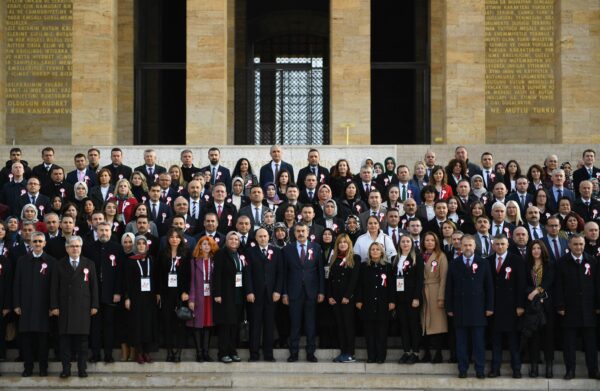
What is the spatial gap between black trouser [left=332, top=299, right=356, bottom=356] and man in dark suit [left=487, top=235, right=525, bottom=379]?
6.59ft

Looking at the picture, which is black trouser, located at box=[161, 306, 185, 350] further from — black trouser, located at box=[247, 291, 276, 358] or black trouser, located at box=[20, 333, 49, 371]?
black trouser, located at box=[20, 333, 49, 371]

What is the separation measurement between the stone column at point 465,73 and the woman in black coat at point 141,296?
38.0 feet

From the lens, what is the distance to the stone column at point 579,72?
87.2 ft

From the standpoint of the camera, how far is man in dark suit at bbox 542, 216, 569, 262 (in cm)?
1644

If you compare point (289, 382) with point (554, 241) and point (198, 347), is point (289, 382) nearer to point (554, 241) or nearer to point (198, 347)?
point (198, 347)

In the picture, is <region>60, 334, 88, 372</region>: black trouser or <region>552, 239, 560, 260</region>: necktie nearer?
<region>60, 334, 88, 372</region>: black trouser

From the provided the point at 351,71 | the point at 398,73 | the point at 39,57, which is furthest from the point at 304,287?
the point at 398,73

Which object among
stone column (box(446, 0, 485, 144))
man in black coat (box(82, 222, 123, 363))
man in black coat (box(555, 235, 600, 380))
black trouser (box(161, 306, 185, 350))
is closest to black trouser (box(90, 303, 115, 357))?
man in black coat (box(82, 222, 123, 363))

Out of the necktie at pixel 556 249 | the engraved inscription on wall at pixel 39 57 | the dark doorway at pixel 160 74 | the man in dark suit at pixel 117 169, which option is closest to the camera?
the necktie at pixel 556 249

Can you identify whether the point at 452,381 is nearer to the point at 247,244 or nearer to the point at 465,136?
the point at 247,244

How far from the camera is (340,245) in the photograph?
16.4 m

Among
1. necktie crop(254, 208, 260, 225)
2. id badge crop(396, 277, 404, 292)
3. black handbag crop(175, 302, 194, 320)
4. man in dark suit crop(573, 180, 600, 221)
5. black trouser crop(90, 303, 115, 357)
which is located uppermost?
man in dark suit crop(573, 180, 600, 221)

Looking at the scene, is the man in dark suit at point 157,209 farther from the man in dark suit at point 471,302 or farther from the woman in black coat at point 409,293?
the man in dark suit at point 471,302

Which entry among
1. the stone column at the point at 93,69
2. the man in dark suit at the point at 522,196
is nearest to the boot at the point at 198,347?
the man in dark suit at the point at 522,196
